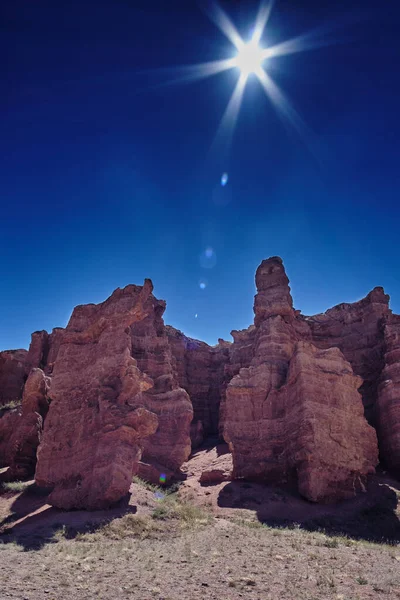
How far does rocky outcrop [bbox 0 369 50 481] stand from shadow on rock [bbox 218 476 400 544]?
1127 cm

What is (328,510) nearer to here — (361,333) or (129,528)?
(129,528)

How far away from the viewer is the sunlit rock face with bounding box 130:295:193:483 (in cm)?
3019

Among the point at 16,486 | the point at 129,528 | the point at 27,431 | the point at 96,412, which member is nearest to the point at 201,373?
the point at 27,431

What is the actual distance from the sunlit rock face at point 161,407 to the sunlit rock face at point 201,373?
6.30 metres

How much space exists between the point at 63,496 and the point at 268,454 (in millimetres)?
13598

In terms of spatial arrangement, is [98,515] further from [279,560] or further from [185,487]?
[185,487]

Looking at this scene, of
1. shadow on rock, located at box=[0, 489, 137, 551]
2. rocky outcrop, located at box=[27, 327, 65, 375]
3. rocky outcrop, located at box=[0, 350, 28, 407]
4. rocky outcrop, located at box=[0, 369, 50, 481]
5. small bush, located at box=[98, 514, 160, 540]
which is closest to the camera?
shadow on rock, located at box=[0, 489, 137, 551]

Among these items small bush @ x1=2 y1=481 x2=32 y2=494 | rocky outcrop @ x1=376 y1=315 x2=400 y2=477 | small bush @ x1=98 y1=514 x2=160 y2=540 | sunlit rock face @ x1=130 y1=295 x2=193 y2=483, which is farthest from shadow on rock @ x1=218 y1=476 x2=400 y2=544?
small bush @ x1=2 y1=481 x2=32 y2=494

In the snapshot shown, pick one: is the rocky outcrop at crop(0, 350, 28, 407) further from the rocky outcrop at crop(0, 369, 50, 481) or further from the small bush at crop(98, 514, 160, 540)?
the small bush at crop(98, 514, 160, 540)

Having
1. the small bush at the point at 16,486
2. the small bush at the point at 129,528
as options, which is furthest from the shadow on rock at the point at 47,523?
the small bush at the point at 16,486

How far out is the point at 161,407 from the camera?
113 feet

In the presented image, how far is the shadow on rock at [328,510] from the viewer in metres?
17.5

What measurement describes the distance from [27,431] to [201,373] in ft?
91.8

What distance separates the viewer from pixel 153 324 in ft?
138
